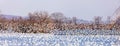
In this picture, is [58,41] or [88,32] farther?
[88,32]

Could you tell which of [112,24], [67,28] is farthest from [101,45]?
[67,28]

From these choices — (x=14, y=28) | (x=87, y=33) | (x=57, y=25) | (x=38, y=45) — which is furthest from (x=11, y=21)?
(x=38, y=45)

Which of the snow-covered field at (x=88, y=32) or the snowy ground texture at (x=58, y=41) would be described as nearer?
the snowy ground texture at (x=58, y=41)

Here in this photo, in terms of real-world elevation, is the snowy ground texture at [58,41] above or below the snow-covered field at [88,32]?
above

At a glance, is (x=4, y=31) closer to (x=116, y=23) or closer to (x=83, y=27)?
(x=83, y=27)

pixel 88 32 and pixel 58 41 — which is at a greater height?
pixel 58 41

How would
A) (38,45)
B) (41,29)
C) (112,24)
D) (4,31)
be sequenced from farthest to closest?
(41,29), (4,31), (112,24), (38,45)

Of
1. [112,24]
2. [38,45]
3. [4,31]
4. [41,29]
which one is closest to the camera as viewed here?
[38,45]

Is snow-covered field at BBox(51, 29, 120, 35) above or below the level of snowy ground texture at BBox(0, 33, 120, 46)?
below

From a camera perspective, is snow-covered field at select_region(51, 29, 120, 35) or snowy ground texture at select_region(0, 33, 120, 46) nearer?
snowy ground texture at select_region(0, 33, 120, 46)

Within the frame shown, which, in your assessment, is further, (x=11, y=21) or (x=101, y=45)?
(x=11, y=21)

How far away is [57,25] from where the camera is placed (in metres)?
15.1

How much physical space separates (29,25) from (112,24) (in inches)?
132

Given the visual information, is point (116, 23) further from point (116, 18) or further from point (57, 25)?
point (57, 25)
